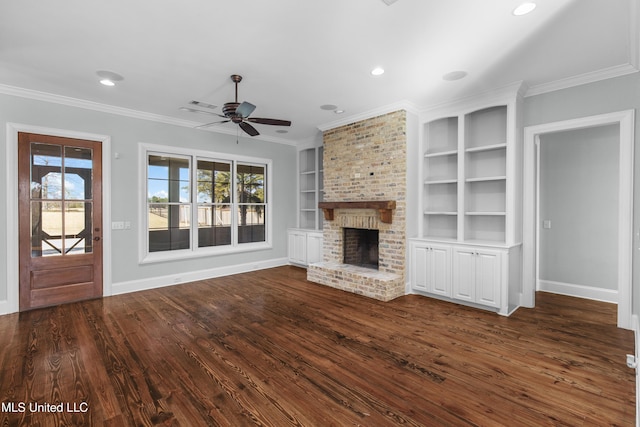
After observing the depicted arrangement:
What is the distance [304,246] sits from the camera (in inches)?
266

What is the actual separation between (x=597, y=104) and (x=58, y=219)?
7157 millimetres

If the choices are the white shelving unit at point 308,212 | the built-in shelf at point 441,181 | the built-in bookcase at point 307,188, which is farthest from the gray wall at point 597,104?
the built-in bookcase at point 307,188

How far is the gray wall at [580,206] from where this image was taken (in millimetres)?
4363

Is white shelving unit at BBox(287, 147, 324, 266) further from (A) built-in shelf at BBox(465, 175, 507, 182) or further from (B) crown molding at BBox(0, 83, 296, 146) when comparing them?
(A) built-in shelf at BBox(465, 175, 507, 182)

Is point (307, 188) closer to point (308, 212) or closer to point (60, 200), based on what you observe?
point (308, 212)

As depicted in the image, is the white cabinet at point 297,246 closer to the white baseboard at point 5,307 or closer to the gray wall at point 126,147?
the gray wall at point 126,147

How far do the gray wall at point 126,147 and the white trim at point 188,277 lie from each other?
2.8 inches

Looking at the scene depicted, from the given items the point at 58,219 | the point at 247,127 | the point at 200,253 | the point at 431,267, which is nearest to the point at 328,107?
the point at 247,127

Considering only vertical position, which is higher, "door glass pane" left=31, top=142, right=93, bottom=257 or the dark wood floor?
"door glass pane" left=31, top=142, right=93, bottom=257

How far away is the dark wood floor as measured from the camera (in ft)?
6.73

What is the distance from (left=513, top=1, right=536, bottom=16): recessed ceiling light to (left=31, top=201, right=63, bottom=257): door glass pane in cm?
578

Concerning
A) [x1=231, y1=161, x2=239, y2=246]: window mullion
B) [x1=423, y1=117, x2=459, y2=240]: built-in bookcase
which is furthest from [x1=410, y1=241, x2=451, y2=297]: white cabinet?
[x1=231, y1=161, x2=239, y2=246]: window mullion

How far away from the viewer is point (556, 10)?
8.00 feet

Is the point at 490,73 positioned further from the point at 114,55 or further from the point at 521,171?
the point at 114,55
